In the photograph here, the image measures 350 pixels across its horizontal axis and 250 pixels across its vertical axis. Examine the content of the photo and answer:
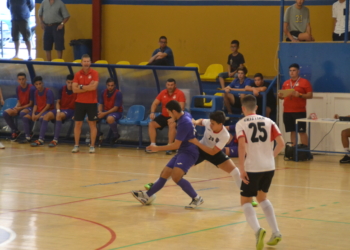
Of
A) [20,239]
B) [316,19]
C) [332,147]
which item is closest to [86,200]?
[20,239]

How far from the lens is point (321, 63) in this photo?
15766mm

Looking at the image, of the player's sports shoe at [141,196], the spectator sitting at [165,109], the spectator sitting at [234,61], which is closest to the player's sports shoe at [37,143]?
the spectator sitting at [165,109]

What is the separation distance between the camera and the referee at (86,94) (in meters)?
15.4

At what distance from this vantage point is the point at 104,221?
8.30m

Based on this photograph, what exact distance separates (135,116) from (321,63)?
485cm

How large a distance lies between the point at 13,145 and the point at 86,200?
7929mm

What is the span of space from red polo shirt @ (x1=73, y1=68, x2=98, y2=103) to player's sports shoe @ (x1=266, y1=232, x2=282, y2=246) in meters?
9.18

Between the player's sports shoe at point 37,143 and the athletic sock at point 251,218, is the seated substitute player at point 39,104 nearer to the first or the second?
the player's sports shoe at point 37,143

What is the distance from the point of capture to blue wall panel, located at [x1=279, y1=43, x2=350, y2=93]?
51.0 feet

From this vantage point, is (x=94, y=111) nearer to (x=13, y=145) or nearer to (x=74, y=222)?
(x=13, y=145)

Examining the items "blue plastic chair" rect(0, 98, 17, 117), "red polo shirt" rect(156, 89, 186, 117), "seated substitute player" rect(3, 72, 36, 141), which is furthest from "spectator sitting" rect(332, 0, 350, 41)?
"blue plastic chair" rect(0, 98, 17, 117)

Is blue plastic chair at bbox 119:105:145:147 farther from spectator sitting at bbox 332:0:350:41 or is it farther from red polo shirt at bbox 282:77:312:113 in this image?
spectator sitting at bbox 332:0:350:41

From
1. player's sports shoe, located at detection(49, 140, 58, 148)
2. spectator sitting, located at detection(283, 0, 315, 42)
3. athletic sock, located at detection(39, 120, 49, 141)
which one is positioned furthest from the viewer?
athletic sock, located at detection(39, 120, 49, 141)

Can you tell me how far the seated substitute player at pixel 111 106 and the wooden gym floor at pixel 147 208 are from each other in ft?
8.08
